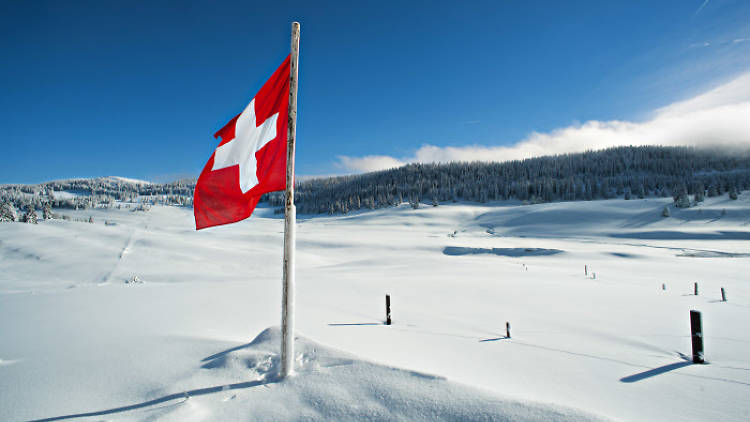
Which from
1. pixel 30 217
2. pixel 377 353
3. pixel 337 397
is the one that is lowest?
pixel 377 353

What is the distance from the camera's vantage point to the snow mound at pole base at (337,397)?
3043 mm

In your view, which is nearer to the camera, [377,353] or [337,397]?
[337,397]

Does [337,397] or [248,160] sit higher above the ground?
[248,160]

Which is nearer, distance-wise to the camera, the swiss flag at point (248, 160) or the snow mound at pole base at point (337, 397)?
the snow mound at pole base at point (337, 397)

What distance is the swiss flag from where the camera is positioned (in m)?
4.63

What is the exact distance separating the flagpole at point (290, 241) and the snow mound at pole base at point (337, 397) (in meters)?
0.32

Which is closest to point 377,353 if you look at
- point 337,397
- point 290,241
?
point 337,397

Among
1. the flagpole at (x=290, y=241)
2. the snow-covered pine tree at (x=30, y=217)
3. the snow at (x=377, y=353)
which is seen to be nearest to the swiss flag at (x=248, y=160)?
the flagpole at (x=290, y=241)

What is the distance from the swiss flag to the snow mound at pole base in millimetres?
2333

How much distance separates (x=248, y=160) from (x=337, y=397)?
3.69m

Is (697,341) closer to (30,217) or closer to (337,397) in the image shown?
(337,397)

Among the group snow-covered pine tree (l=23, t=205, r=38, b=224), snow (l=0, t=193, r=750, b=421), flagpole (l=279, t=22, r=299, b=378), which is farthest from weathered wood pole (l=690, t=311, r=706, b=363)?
snow-covered pine tree (l=23, t=205, r=38, b=224)

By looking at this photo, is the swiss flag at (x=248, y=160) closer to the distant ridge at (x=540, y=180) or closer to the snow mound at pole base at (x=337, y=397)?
the snow mound at pole base at (x=337, y=397)

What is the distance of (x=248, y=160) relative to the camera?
4988 mm
